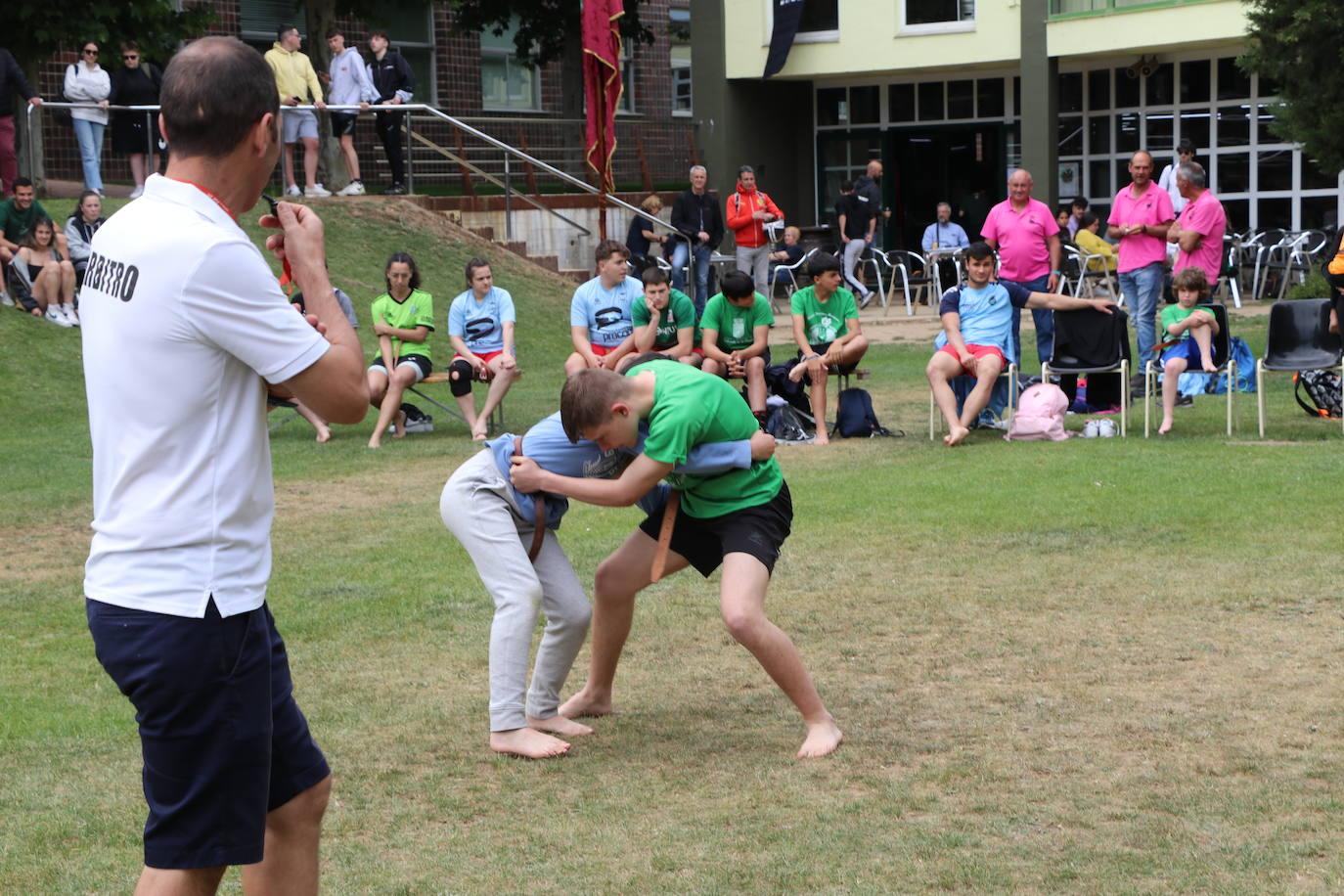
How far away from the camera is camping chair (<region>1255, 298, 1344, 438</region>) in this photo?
1201cm

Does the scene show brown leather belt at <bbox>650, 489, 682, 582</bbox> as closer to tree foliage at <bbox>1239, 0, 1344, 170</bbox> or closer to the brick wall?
tree foliage at <bbox>1239, 0, 1344, 170</bbox>

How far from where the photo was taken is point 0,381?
15.4m

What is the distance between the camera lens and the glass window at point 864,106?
31.9 m

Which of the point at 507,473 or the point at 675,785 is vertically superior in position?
the point at 507,473

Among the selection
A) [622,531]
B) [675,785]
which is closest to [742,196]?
[622,531]

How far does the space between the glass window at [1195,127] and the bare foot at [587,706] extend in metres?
24.7

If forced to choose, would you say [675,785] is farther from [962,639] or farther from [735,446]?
[962,639]

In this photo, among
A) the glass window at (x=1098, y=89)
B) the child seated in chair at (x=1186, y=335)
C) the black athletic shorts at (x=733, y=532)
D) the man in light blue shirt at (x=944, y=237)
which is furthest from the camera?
the glass window at (x=1098, y=89)

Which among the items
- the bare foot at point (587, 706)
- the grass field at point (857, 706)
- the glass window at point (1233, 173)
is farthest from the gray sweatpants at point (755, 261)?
the bare foot at point (587, 706)

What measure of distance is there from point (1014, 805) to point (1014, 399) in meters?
8.19

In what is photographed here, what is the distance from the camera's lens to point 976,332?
41.3 ft

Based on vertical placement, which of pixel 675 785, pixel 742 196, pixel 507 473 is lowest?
pixel 675 785

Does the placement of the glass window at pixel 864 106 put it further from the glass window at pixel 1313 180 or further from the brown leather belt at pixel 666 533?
the brown leather belt at pixel 666 533

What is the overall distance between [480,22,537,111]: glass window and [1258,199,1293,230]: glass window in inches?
538
